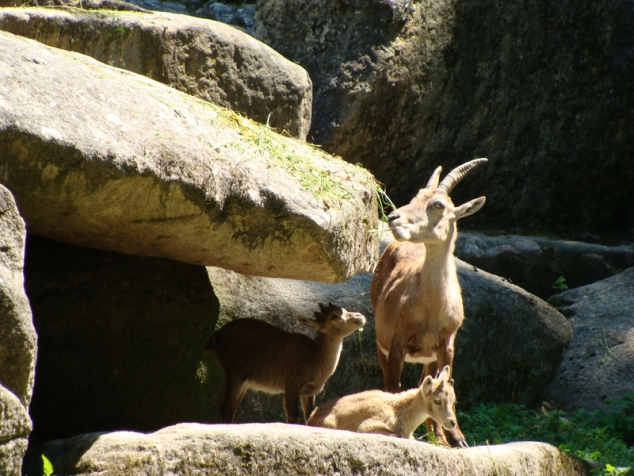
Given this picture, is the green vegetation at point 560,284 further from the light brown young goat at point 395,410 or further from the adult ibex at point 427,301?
the light brown young goat at point 395,410

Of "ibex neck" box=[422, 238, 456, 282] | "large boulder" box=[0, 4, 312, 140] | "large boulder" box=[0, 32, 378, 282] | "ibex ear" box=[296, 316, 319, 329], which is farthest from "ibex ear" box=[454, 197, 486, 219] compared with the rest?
"large boulder" box=[0, 4, 312, 140]

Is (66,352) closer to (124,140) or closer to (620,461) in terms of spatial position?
(124,140)

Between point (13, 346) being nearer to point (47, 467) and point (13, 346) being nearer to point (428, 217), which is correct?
point (47, 467)

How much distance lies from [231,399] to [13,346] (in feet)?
9.44

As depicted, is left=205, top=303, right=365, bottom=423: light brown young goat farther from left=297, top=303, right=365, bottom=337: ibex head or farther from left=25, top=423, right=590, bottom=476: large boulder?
left=25, top=423, right=590, bottom=476: large boulder

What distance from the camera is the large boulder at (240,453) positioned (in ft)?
14.8

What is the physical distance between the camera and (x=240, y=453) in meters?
4.60

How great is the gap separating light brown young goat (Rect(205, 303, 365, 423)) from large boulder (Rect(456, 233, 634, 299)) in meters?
4.33

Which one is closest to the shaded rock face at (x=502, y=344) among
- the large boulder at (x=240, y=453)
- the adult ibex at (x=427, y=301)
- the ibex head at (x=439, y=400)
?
the adult ibex at (x=427, y=301)

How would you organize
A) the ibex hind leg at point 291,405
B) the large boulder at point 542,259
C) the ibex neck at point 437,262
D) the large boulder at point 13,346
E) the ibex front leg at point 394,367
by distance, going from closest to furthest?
the large boulder at point 13,346, the ibex hind leg at point 291,405, the ibex front leg at point 394,367, the ibex neck at point 437,262, the large boulder at point 542,259

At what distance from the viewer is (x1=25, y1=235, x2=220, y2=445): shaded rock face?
6359 millimetres

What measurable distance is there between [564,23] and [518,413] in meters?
5.70

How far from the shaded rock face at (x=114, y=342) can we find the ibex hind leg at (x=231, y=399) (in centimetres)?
29

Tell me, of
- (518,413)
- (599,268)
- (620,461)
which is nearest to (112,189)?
(620,461)
